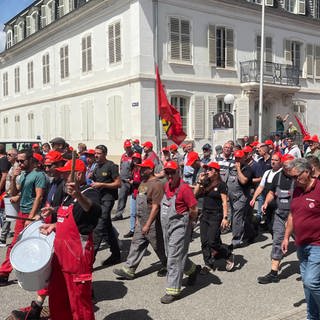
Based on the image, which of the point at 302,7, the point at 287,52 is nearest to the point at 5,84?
the point at 287,52

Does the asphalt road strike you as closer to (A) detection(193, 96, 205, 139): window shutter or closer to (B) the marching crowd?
(B) the marching crowd

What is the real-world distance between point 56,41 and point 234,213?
2181 cm

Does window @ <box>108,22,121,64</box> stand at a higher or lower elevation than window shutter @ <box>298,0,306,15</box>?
lower

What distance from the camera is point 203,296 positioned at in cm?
575

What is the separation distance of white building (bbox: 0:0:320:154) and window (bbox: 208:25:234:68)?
5cm

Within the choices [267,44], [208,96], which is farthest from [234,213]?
[267,44]

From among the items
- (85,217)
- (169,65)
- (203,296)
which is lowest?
(203,296)

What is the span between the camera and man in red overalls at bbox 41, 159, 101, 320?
3980mm

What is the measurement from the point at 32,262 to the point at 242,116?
20603mm

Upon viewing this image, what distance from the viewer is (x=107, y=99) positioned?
74.0ft

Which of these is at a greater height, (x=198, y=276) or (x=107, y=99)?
(x=107, y=99)

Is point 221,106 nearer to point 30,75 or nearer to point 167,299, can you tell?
point 30,75

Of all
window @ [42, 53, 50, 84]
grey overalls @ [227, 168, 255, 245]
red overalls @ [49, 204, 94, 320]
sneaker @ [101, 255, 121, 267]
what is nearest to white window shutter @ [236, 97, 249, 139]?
window @ [42, 53, 50, 84]

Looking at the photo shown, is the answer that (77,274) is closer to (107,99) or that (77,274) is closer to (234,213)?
(234,213)
